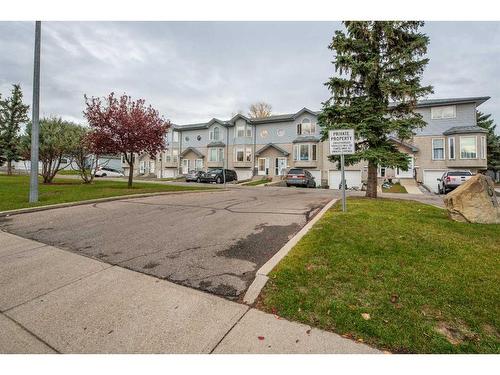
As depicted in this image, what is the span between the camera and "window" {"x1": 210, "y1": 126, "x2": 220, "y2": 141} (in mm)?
39812

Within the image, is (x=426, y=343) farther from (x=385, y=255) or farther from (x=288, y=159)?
(x=288, y=159)

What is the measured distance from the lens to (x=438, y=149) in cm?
2672

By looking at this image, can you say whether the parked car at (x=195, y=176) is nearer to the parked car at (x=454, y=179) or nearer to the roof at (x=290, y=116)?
the roof at (x=290, y=116)

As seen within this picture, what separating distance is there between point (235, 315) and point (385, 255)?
9.43ft

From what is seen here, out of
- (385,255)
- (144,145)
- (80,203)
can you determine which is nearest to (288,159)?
(144,145)

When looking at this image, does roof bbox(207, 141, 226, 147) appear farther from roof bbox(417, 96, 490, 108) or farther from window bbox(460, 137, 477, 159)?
window bbox(460, 137, 477, 159)

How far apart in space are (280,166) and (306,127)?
19.5ft

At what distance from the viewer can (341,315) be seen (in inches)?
113

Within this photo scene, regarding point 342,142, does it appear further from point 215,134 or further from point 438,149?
point 215,134

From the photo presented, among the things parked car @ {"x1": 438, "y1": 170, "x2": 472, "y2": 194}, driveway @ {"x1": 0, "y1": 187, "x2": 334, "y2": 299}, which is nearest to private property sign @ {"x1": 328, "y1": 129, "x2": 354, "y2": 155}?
driveway @ {"x1": 0, "y1": 187, "x2": 334, "y2": 299}

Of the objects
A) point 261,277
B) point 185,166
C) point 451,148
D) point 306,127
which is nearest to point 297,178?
point 306,127

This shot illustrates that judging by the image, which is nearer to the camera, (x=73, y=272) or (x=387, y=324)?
(x=387, y=324)

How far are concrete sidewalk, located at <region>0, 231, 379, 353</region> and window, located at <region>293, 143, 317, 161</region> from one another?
29.7 meters

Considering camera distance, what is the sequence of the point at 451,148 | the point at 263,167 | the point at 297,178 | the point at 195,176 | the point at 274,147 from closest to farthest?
the point at 297,178 → the point at 451,148 → the point at 195,176 → the point at 274,147 → the point at 263,167
